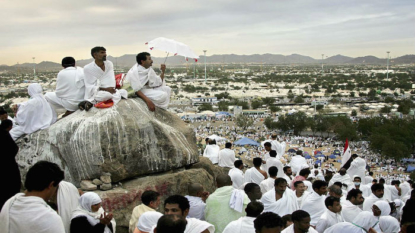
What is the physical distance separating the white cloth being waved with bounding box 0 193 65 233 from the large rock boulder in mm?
3127

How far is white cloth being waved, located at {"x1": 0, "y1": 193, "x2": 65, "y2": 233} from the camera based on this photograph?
262 centimetres

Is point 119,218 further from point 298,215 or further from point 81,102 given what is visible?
point 298,215

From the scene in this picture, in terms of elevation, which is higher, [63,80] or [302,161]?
[63,80]

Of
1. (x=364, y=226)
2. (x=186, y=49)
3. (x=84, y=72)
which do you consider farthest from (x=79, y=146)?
(x=364, y=226)

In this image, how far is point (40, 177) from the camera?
274cm

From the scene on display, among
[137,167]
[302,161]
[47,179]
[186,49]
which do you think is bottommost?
[302,161]

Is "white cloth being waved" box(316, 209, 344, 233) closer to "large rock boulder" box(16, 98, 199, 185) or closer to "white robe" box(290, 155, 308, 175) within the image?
"large rock boulder" box(16, 98, 199, 185)

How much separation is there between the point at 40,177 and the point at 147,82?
4374 mm

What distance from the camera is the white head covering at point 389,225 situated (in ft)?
13.5

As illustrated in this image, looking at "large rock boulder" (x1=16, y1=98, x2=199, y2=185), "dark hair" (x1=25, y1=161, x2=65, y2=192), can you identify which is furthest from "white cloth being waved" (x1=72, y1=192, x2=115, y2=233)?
"large rock boulder" (x1=16, y1=98, x2=199, y2=185)

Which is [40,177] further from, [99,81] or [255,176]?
[255,176]

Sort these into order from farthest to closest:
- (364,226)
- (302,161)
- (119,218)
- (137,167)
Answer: (302,161)
(137,167)
(119,218)
(364,226)

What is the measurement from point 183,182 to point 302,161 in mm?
3663

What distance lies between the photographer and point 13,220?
263cm
